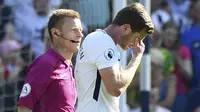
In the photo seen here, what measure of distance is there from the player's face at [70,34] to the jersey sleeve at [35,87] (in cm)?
29

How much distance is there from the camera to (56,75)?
517cm

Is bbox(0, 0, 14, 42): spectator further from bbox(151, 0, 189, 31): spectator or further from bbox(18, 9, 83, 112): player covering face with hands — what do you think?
bbox(18, 9, 83, 112): player covering face with hands

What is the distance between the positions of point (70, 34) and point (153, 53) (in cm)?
410

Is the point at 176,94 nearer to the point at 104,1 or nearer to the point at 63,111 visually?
the point at 104,1

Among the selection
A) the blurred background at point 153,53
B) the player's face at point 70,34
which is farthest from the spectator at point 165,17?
the player's face at point 70,34

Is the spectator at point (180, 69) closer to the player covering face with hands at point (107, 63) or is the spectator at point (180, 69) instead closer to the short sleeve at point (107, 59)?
the player covering face with hands at point (107, 63)

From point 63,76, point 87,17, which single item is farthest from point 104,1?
point 63,76

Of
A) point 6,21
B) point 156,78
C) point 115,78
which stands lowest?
point 156,78

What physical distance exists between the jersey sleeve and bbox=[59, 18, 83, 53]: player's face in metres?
0.29

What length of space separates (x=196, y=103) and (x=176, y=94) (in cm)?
31

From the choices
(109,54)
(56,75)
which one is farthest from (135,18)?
(56,75)

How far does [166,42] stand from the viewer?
9.56 m

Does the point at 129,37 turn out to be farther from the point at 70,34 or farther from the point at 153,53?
the point at 153,53

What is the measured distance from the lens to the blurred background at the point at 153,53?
8.96 metres
